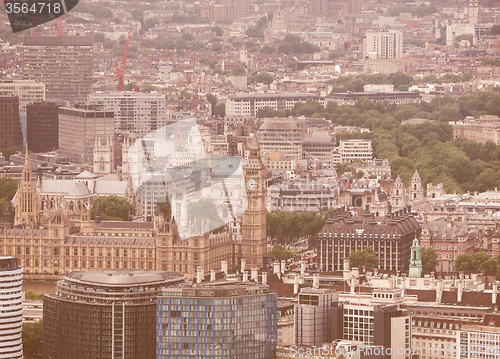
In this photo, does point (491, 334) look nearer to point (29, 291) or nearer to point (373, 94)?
point (29, 291)

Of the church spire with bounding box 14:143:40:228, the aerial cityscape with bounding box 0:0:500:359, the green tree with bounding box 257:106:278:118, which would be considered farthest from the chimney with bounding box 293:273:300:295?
the green tree with bounding box 257:106:278:118

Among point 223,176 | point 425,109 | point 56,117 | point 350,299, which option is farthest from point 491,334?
point 425,109

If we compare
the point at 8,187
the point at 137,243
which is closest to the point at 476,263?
the point at 137,243

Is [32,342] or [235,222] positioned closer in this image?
[32,342]

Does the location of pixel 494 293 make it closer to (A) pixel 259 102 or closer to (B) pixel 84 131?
(B) pixel 84 131

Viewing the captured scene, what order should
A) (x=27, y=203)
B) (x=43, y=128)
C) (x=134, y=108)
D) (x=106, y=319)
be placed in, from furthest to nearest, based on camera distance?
(x=134, y=108) → (x=43, y=128) → (x=27, y=203) → (x=106, y=319)

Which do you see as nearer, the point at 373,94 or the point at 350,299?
the point at 350,299

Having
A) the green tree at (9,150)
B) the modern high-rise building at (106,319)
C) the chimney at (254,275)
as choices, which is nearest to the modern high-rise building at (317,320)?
the modern high-rise building at (106,319)
